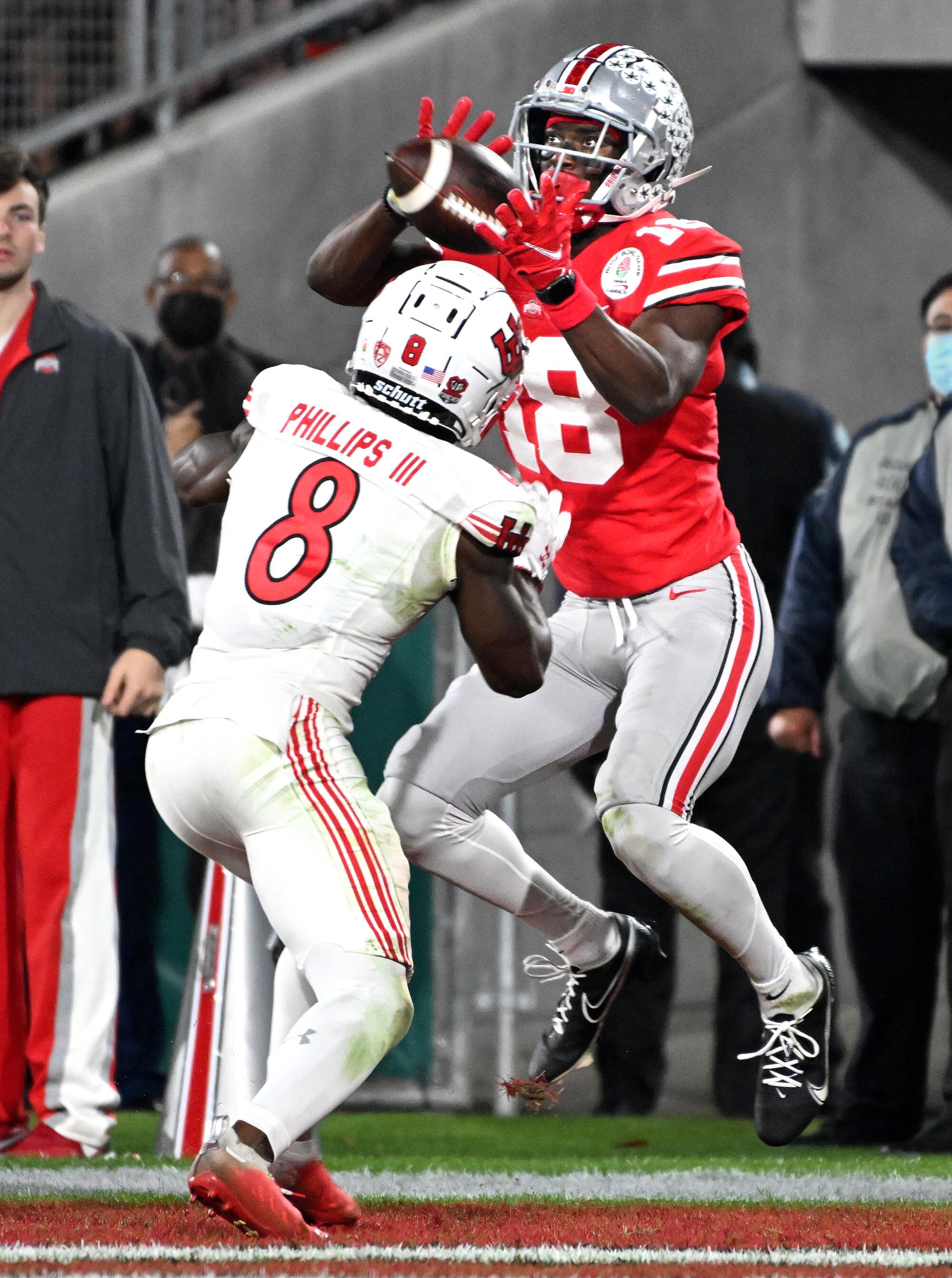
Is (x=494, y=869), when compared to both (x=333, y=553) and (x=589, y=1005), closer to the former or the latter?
(x=589, y=1005)

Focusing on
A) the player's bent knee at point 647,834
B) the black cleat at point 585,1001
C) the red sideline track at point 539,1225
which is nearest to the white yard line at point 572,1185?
the red sideline track at point 539,1225

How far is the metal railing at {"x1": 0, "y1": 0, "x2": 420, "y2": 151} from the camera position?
8391mm

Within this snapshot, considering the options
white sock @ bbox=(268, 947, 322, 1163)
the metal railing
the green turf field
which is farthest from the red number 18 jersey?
the metal railing

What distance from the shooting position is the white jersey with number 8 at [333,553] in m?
3.49

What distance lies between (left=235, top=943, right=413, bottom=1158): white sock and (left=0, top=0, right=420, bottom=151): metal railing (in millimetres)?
5793

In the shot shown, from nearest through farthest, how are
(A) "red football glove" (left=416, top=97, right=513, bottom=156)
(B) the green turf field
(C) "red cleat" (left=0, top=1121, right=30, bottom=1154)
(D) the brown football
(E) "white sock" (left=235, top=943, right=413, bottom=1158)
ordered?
(E) "white sock" (left=235, top=943, right=413, bottom=1158) → (D) the brown football → (A) "red football glove" (left=416, top=97, right=513, bottom=156) → (B) the green turf field → (C) "red cleat" (left=0, top=1121, right=30, bottom=1154)

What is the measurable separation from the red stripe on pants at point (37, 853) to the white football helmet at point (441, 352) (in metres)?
1.73

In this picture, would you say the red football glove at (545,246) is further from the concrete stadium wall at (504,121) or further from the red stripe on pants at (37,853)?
the concrete stadium wall at (504,121)

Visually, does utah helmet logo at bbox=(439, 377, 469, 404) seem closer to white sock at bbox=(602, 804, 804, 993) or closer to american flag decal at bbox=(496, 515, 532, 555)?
american flag decal at bbox=(496, 515, 532, 555)

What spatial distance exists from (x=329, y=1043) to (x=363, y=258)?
1622 millimetres

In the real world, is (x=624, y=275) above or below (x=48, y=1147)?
above

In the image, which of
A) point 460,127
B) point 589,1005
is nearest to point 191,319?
point 460,127

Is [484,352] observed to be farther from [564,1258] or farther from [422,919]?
[422,919]

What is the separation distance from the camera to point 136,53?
848 cm
